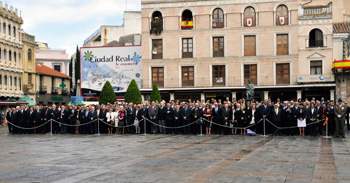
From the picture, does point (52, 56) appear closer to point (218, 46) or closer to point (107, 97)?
point (107, 97)

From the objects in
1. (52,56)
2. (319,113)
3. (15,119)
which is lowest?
(15,119)

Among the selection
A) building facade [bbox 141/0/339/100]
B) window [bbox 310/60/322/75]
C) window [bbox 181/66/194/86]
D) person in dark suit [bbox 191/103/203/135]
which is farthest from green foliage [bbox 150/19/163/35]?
person in dark suit [bbox 191/103/203/135]

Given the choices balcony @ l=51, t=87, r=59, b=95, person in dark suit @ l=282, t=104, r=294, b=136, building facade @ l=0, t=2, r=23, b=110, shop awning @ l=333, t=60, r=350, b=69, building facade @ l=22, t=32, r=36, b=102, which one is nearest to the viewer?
person in dark suit @ l=282, t=104, r=294, b=136

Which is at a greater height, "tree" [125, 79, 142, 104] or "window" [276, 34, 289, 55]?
"window" [276, 34, 289, 55]

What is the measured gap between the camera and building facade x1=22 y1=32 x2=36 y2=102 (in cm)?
5428

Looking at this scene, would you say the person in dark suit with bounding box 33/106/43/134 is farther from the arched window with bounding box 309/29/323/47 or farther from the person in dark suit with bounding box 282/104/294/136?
the arched window with bounding box 309/29/323/47

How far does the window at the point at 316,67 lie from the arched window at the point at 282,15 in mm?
5102

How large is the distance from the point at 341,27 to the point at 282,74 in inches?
313

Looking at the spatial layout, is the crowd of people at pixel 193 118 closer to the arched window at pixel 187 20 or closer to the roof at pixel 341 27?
the arched window at pixel 187 20

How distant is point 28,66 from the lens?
55281 mm

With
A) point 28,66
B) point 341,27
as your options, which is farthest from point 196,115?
point 28,66

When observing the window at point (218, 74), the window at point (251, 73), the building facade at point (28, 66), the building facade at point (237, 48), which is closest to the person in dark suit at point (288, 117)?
the building facade at point (237, 48)

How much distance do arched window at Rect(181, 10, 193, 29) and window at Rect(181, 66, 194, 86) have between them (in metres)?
4.36

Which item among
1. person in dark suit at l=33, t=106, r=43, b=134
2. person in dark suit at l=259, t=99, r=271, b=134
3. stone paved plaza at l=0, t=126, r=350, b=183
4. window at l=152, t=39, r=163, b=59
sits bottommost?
stone paved plaza at l=0, t=126, r=350, b=183
